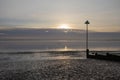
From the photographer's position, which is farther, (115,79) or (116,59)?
(116,59)

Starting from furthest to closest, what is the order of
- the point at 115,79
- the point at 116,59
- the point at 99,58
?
the point at 99,58, the point at 116,59, the point at 115,79

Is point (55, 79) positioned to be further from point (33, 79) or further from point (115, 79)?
point (115, 79)

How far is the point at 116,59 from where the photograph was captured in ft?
113

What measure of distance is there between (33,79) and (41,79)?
73 cm

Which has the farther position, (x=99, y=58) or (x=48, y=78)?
(x=99, y=58)

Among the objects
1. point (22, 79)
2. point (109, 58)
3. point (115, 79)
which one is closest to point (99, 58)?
point (109, 58)

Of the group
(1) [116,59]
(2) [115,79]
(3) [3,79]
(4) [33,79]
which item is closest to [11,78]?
(3) [3,79]

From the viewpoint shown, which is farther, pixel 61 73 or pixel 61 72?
pixel 61 72

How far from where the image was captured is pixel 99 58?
37.9m

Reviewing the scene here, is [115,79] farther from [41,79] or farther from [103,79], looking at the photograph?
[41,79]

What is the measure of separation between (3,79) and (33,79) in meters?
2.74

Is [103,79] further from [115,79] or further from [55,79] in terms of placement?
[55,79]

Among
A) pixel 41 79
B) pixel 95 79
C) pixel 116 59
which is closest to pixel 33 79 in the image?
pixel 41 79

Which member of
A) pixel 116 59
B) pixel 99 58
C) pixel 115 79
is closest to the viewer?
pixel 115 79
